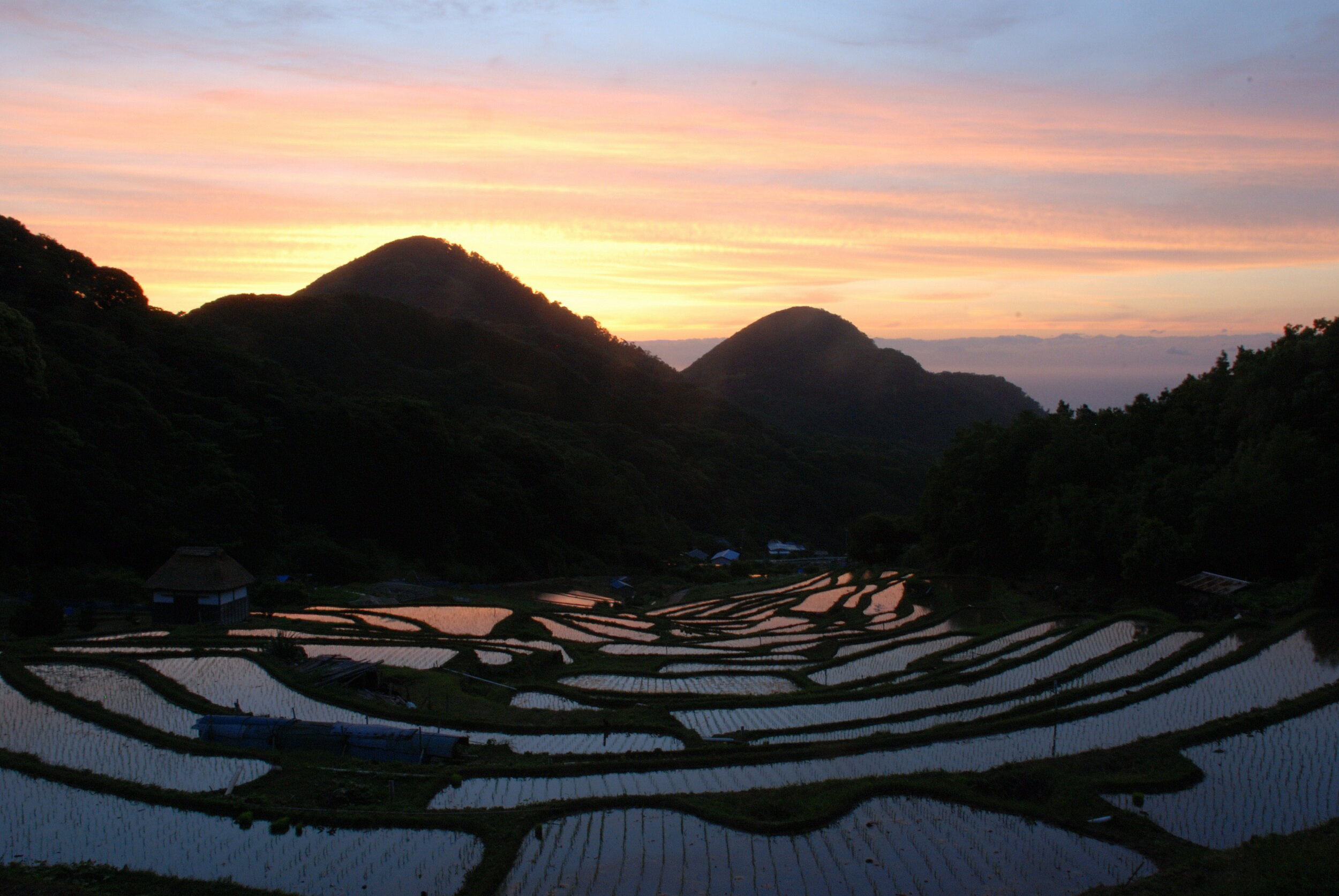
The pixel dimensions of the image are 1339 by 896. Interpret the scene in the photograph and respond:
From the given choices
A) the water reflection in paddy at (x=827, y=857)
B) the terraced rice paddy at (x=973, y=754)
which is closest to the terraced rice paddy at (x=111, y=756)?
the terraced rice paddy at (x=973, y=754)

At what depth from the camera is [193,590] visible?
780 inches

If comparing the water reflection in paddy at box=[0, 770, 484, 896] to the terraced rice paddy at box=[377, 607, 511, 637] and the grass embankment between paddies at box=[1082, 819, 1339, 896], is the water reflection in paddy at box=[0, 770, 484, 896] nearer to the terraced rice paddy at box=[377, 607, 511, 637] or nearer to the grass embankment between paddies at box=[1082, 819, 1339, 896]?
the grass embankment between paddies at box=[1082, 819, 1339, 896]

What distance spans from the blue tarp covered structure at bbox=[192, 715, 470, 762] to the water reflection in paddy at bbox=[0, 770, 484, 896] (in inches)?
84.4

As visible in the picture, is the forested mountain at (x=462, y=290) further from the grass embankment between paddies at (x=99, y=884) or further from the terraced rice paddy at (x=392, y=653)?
the grass embankment between paddies at (x=99, y=884)

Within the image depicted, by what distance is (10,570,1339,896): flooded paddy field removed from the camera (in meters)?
7.11

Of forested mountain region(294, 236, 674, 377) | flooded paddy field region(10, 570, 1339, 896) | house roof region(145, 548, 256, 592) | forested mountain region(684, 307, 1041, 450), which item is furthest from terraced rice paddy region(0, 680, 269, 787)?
forested mountain region(684, 307, 1041, 450)

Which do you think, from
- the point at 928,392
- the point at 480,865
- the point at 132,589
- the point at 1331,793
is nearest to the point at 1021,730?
the point at 1331,793

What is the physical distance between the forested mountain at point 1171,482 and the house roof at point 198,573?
71.3ft

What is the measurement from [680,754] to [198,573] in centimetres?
1488

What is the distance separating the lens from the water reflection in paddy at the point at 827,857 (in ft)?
22.0

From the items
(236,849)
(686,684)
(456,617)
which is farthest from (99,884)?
(456,617)

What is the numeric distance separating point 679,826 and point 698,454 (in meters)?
62.2

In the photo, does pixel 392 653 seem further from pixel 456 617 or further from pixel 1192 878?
pixel 1192 878

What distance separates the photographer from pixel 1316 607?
642 inches
